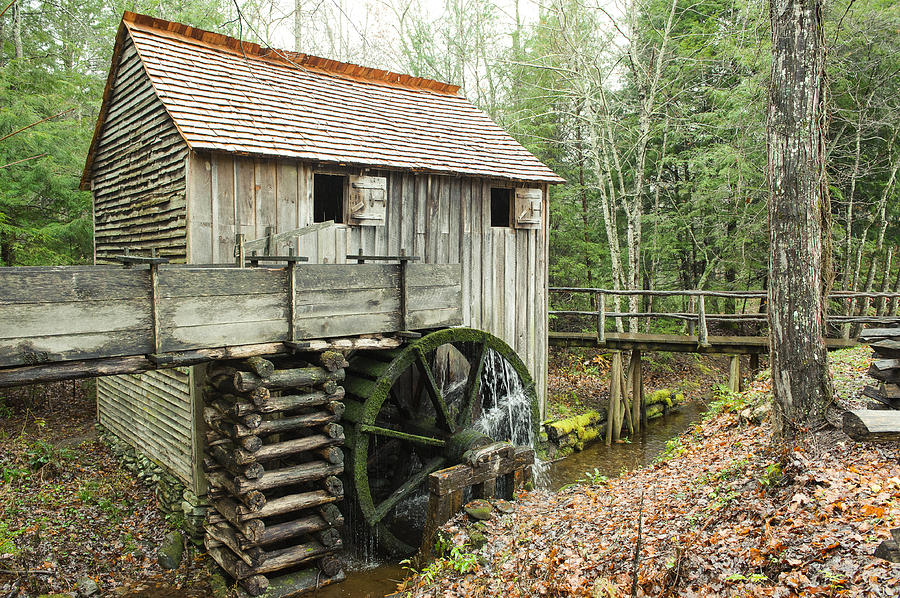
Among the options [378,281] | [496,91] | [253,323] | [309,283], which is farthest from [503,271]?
[496,91]

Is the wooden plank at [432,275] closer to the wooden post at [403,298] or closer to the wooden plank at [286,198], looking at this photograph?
the wooden post at [403,298]

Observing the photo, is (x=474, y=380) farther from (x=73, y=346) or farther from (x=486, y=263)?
(x=73, y=346)

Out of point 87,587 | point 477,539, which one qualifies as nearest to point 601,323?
point 477,539

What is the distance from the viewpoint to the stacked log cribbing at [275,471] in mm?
5699

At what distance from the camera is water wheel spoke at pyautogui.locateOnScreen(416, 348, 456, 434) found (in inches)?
291

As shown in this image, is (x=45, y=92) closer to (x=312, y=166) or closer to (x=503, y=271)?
(x=312, y=166)

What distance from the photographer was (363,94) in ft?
32.5

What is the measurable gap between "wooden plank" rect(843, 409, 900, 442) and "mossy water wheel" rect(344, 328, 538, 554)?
4104mm

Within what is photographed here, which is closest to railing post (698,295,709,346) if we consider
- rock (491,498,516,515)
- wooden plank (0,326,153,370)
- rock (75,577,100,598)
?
rock (491,498,516,515)

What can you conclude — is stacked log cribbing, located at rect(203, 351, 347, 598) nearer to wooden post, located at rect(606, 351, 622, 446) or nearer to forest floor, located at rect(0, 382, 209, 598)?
forest floor, located at rect(0, 382, 209, 598)

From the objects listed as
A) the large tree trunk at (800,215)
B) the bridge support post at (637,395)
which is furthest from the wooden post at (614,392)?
the large tree trunk at (800,215)

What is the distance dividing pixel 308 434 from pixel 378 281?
1.93 metres

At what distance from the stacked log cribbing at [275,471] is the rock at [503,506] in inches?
68.8

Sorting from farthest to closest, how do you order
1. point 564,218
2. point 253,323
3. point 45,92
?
point 564,218 → point 45,92 → point 253,323
